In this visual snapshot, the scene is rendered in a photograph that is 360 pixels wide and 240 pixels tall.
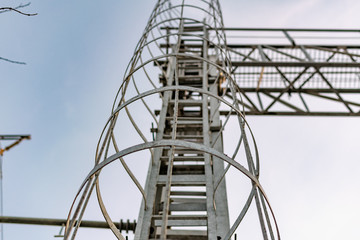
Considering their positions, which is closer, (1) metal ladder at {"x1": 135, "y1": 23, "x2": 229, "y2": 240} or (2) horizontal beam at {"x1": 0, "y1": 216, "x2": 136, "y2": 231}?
(1) metal ladder at {"x1": 135, "y1": 23, "x2": 229, "y2": 240}

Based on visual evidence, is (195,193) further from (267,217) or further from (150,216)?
(267,217)

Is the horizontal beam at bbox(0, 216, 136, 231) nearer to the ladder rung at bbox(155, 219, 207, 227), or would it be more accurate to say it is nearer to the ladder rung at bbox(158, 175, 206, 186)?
the ladder rung at bbox(158, 175, 206, 186)

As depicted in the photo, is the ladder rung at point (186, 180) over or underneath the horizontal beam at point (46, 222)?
over

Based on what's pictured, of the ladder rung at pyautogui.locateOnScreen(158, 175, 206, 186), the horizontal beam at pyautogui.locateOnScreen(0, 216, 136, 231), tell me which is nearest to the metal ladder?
the ladder rung at pyautogui.locateOnScreen(158, 175, 206, 186)

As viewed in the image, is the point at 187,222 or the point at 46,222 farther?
the point at 46,222

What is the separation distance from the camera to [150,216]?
12.7 feet

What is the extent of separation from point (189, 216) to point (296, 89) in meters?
8.72

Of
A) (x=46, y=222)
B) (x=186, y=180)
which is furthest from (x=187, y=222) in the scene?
(x=46, y=222)

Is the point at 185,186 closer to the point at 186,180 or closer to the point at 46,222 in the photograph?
the point at 186,180

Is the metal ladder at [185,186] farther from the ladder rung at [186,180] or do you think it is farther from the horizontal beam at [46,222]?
the horizontal beam at [46,222]

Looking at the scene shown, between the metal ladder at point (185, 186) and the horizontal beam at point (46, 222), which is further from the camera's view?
the horizontal beam at point (46, 222)

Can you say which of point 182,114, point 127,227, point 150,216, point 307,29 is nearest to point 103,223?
point 127,227

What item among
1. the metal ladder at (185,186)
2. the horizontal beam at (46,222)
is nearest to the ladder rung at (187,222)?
the metal ladder at (185,186)

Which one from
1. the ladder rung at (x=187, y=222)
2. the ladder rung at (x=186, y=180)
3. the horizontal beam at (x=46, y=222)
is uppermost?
the ladder rung at (x=186, y=180)
